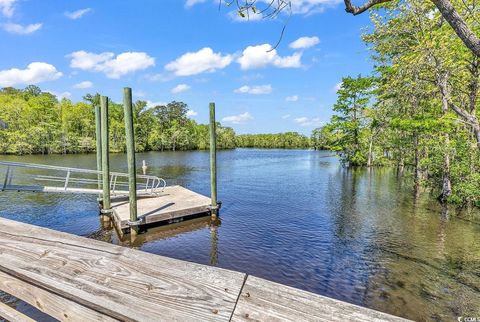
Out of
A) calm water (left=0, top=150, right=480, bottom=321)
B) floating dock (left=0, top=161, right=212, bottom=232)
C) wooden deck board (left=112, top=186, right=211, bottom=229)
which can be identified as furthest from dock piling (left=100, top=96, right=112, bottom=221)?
calm water (left=0, top=150, right=480, bottom=321)

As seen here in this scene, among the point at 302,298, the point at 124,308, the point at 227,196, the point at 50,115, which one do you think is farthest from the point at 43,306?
the point at 50,115

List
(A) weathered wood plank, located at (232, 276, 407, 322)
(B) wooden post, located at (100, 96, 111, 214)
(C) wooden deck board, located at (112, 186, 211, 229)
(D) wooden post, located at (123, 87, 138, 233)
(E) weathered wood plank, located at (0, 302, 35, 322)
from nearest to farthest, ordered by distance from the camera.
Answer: (A) weathered wood plank, located at (232, 276, 407, 322) < (E) weathered wood plank, located at (0, 302, 35, 322) < (D) wooden post, located at (123, 87, 138, 233) < (C) wooden deck board, located at (112, 186, 211, 229) < (B) wooden post, located at (100, 96, 111, 214)

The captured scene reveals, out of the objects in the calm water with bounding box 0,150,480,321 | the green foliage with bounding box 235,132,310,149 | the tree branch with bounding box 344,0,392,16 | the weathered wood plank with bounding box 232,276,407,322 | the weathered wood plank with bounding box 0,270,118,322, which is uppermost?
the green foliage with bounding box 235,132,310,149

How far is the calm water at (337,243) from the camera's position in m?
6.56

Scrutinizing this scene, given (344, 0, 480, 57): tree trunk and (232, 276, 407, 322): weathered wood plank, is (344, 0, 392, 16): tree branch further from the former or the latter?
(232, 276, 407, 322): weathered wood plank

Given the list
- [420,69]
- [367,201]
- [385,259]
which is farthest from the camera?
[367,201]

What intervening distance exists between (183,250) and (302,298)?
8362 millimetres

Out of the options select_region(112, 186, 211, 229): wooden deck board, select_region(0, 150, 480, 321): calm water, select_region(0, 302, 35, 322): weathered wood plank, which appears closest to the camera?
select_region(0, 302, 35, 322): weathered wood plank

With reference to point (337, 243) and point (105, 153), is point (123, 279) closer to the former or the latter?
point (337, 243)

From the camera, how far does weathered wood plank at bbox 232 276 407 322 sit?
38.0 inches

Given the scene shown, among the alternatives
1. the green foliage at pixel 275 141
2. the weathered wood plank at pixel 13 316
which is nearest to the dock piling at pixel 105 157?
the weathered wood plank at pixel 13 316

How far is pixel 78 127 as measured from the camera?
66.1 m

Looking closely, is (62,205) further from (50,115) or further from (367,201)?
(50,115)

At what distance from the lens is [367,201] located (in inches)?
634
